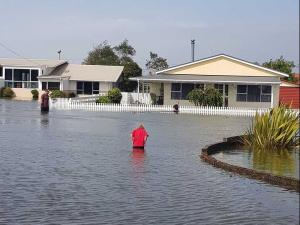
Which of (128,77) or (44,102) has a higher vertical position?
(128,77)

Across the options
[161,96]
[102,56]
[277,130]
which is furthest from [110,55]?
[277,130]

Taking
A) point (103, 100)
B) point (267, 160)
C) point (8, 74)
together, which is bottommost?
point (267, 160)

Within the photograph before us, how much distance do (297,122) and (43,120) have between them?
15.3 metres

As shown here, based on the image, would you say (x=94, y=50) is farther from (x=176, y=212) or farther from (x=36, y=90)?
(x=176, y=212)

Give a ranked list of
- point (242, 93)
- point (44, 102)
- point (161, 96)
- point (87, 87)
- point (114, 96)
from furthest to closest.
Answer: point (87, 87) → point (161, 96) → point (114, 96) → point (242, 93) → point (44, 102)

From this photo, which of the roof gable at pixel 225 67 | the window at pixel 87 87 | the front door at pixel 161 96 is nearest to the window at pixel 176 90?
the front door at pixel 161 96

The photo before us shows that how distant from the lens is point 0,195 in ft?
35.0

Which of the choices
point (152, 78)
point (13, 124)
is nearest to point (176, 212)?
point (13, 124)

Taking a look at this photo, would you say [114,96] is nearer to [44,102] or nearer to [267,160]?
[44,102]

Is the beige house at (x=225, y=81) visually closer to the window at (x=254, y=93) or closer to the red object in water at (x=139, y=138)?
the window at (x=254, y=93)

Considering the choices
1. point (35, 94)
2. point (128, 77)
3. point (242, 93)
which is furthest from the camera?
point (128, 77)

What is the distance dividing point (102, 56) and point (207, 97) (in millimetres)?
59878

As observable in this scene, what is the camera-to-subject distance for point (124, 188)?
11766 millimetres

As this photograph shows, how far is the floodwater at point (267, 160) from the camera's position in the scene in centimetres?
1530
